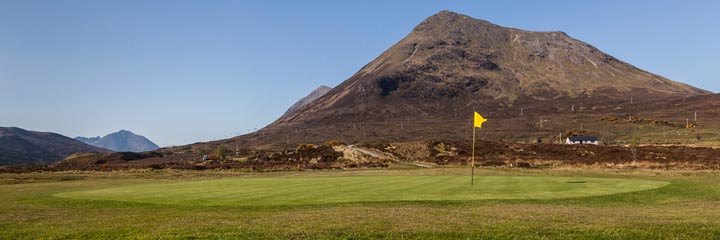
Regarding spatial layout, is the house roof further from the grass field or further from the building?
the grass field

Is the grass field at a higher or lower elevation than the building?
lower

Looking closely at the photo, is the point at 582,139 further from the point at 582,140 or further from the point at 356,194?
the point at 356,194

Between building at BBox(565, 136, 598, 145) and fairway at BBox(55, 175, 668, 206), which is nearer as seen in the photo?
fairway at BBox(55, 175, 668, 206)

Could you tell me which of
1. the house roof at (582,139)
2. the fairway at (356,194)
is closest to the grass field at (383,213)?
the fairway at (356,194)

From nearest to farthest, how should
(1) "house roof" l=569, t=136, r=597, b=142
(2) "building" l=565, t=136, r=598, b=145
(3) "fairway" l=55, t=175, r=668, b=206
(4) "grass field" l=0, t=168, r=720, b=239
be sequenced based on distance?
(4) "grass field" l=0, t=168, r=720, b=239 → (3) "fairway" l=55, t=175, r=668, b=206 → (2) "building" l=565, t=136, r=598, b=145 → (1) "house roof" l=569, t=136, r=597, b=142

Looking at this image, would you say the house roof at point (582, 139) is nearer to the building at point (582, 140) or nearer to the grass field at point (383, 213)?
the building at point (582, 140)

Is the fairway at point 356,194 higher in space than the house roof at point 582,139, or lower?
lower

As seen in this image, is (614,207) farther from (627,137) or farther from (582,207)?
(627,137)

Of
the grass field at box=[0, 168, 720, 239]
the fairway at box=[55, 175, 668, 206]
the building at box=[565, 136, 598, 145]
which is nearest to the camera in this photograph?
the grass field at box=[0, 168, 720, 239]

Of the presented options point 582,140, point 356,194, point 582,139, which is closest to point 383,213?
point 356,194

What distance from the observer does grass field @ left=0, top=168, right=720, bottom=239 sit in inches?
552

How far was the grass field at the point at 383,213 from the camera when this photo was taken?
1402 centimetres

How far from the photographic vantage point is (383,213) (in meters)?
18.3

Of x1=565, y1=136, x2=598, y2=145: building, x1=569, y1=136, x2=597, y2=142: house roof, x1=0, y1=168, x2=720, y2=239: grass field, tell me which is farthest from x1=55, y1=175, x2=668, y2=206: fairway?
x1=569, y1=136, x2=597, y2=142: house roof
